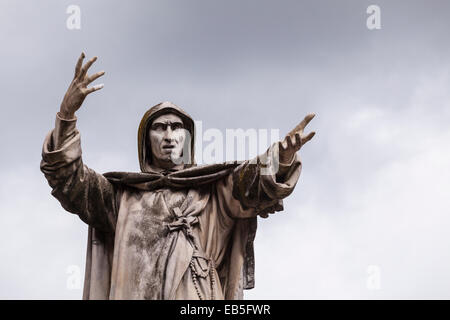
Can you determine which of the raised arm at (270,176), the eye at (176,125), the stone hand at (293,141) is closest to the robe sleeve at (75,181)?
the eye at (176,125)

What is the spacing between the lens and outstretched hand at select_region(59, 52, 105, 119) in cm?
2053

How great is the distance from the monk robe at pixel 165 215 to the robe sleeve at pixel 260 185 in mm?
15

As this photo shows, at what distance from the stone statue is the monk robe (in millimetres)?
15

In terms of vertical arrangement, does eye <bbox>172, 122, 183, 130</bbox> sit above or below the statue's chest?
above

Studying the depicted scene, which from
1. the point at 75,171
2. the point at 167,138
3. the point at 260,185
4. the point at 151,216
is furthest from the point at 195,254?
the point at 75,171

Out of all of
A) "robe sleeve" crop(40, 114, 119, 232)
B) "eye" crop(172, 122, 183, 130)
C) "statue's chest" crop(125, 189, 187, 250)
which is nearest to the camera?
"robe sleeve" crop(40, 114, 119, 232)

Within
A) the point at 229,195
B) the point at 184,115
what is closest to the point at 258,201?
the point at 229,195

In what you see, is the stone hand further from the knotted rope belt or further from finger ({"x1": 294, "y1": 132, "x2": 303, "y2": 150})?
the knotted rope belt

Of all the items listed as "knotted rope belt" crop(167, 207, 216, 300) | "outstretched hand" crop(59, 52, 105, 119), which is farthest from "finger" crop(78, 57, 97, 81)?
"knotted rope belt" crop(167, 207, 216, 300)

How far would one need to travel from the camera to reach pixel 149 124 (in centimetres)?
2202
